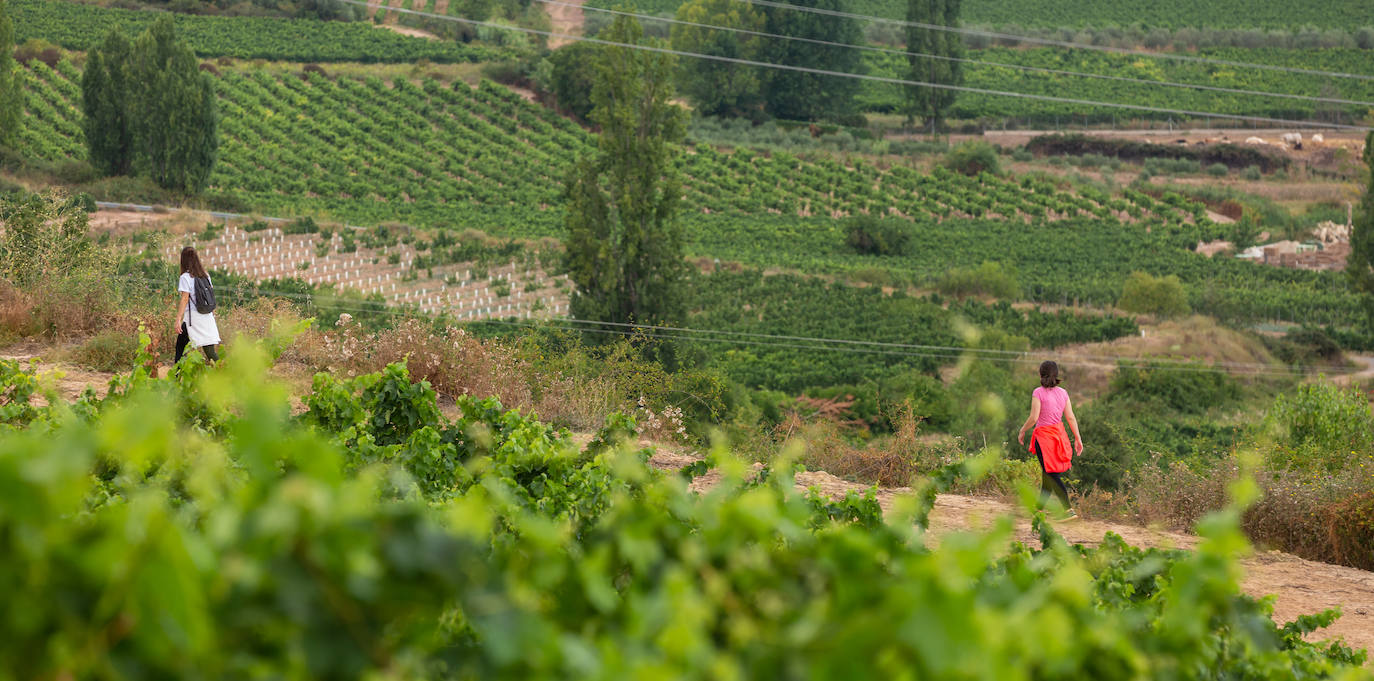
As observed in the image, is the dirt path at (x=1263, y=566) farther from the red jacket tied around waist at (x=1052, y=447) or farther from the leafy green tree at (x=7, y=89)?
the leafy green tree at (x=7, y=89)

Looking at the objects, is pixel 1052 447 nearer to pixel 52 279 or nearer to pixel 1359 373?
pixel 52 279

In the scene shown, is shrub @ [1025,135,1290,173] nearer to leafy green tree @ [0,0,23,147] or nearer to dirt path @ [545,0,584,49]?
dirt path @ [545,0,584,49]

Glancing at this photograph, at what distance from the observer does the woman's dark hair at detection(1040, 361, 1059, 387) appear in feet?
28.0

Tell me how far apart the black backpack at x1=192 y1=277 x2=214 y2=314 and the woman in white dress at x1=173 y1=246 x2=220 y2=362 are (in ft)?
0.10

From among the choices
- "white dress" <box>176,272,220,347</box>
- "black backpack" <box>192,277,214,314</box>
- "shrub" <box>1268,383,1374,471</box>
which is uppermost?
"black backpack" <box>192,277,214,314</box>

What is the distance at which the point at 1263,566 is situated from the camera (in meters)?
8.71

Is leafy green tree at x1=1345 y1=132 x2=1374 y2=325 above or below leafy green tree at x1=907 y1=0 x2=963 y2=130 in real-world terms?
below

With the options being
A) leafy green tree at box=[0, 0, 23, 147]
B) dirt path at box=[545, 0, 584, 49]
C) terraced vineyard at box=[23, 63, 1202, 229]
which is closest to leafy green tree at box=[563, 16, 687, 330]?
terraced vineyard at box=[23, 63, 1202, 229]

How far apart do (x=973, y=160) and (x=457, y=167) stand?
23814 millimetres

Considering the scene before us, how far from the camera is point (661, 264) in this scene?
1953 centimetres

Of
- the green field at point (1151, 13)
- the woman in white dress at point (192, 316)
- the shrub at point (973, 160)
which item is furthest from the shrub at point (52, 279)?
the green field at point (1151, 13)

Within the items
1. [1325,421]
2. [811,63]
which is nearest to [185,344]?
[1325,421]

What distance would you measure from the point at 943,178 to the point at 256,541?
174 ft

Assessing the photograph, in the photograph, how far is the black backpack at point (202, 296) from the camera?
9117 millimetres
